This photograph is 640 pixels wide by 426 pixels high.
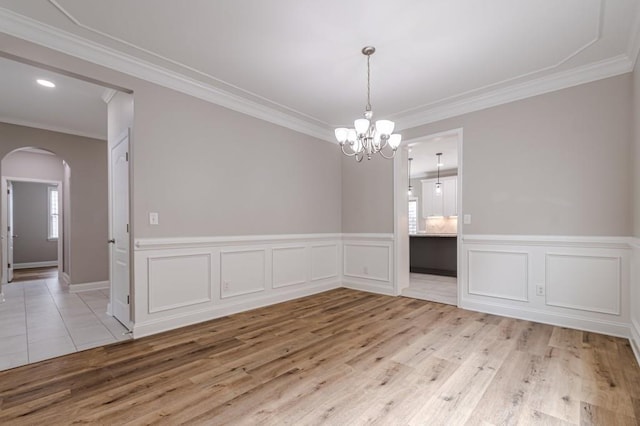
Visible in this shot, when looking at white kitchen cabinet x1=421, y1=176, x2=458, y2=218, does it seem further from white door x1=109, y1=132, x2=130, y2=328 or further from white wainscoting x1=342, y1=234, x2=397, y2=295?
white door x1=109, y1=132, x2=130, y2=328

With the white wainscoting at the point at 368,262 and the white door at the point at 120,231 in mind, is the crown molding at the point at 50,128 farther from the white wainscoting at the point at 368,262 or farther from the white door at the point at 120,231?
the white wainscoting at the point at 368,262

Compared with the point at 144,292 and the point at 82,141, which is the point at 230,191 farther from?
the point at 82,141

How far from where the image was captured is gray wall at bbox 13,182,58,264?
27.3 ft

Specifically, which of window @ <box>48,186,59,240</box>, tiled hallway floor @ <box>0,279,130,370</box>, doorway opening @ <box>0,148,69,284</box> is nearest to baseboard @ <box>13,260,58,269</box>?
doorway opening @ <box>0,148,69,284</box>

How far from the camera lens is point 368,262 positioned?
5.18 m

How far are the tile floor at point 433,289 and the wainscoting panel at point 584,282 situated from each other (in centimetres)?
121

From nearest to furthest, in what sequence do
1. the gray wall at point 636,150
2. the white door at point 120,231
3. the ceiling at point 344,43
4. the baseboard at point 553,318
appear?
the ceiling at point 344,43 → the gray wall at point 636,150 → the baseboard at point 553,318 → the white door at point 120,231

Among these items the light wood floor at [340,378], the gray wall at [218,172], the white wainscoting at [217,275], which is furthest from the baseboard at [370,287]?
the light wood floor at [340,378]

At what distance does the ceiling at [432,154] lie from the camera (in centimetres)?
636

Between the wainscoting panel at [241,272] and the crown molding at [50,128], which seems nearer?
the wainscoting panel at [241,272]

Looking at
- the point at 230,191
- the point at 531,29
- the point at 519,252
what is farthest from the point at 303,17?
the point at 519,252

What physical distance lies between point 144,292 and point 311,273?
8.26ft

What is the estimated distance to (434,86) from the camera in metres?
3.67

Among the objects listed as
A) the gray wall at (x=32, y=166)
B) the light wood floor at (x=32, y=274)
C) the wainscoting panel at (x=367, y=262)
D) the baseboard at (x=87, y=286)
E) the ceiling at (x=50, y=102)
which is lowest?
the light wood floor at (x=32, y=274)
